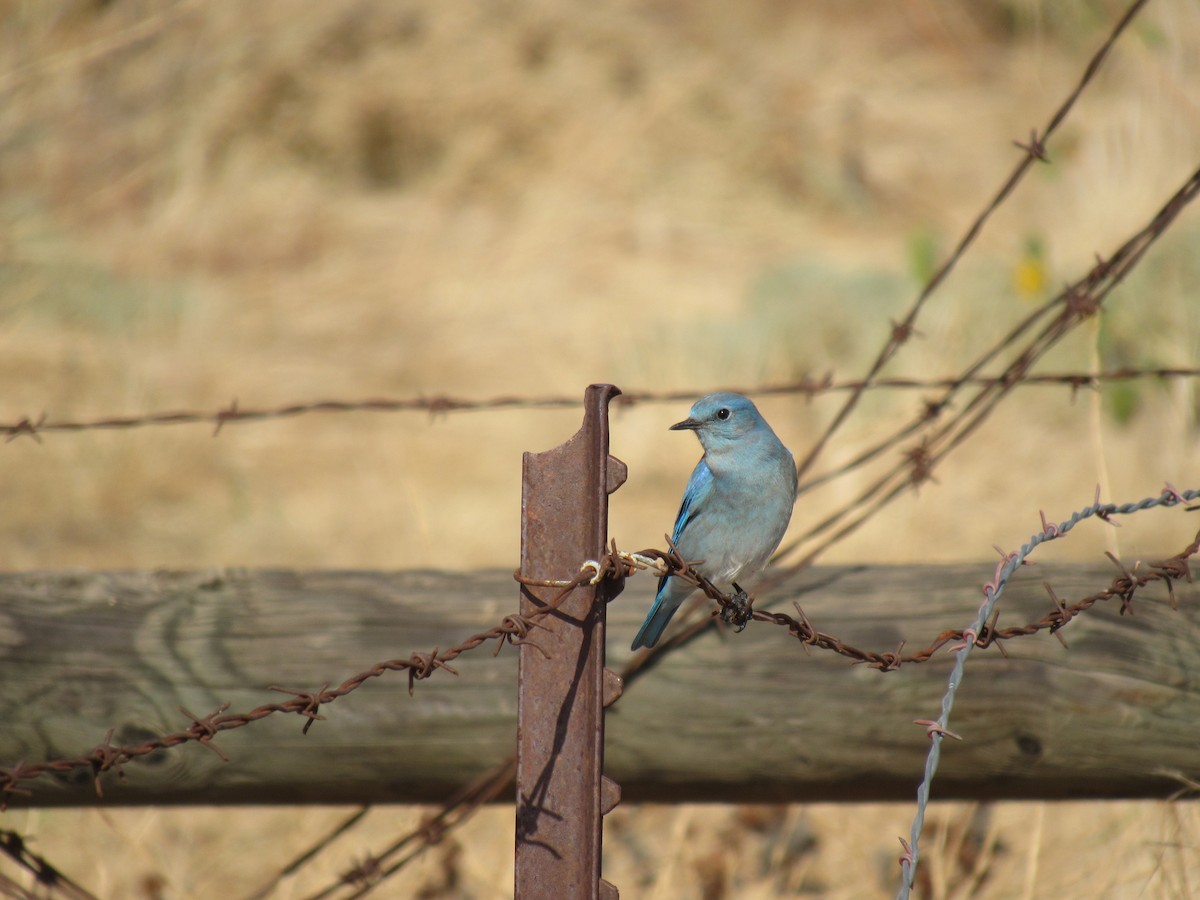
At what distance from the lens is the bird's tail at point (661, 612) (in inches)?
127

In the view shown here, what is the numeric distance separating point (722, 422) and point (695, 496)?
221mm

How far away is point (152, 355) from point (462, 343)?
2.68 m

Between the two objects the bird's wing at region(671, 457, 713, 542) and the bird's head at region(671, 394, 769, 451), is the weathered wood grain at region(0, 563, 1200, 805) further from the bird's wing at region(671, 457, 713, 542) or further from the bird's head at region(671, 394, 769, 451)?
the bird's head at region(671, 394, 769, 451)

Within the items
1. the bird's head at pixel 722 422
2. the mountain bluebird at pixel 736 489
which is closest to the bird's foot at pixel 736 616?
the mountain bluebird at pixel 736 489

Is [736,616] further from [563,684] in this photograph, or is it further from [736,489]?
[563,684]

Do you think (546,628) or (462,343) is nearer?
(546,628)

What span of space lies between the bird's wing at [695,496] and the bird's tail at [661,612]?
21 centimetres

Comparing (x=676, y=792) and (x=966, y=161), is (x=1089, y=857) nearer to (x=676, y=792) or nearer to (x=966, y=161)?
(x=676, y=792)

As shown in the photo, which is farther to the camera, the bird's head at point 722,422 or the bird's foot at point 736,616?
the bird's head at point 722,422

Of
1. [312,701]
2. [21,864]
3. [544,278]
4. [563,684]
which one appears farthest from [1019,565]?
[544,278]

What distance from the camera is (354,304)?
12586mm

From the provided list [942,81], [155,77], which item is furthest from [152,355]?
[942,81]

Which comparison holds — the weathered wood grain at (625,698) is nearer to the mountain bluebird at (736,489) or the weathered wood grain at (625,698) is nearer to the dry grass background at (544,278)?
the mountain bluebird at (736,489)

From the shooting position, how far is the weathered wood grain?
10.4ft
